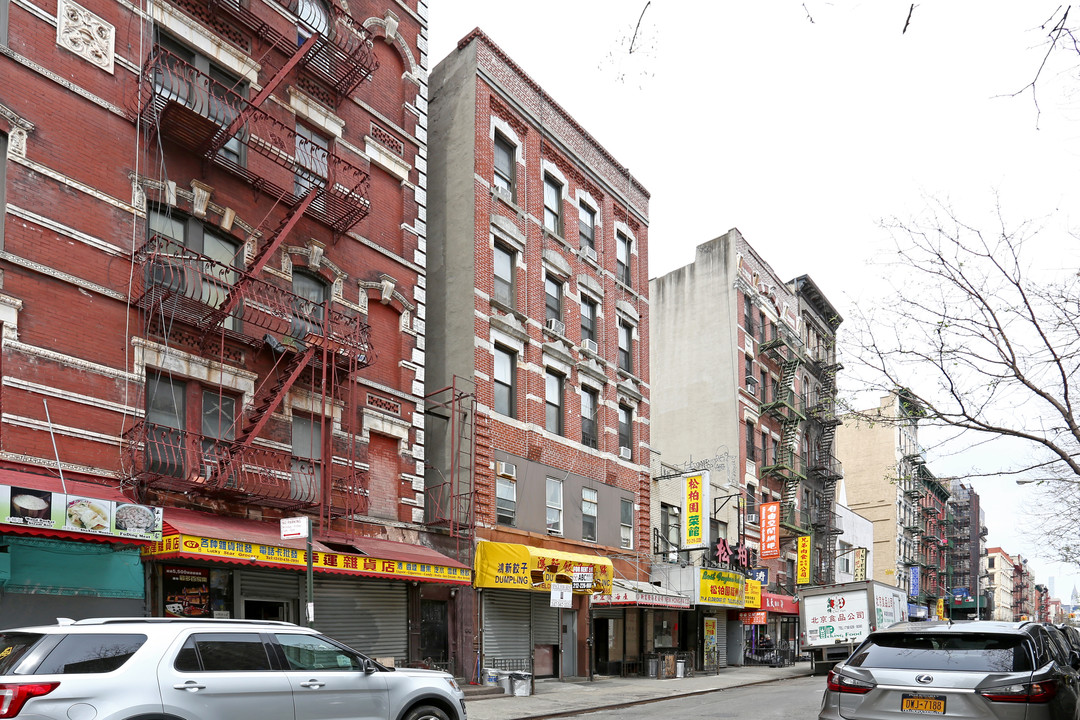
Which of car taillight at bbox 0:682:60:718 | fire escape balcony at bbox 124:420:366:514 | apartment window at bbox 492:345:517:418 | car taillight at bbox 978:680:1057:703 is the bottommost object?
car taillight at bbox 978:680:1057:703

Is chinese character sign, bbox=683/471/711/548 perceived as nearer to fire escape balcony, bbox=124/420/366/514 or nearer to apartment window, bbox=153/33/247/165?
fire escape balcony, bbox=124/420/366/514

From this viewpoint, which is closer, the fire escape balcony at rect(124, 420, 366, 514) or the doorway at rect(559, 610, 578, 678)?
the fire escape balcony at rect(124, 420, 366, 514)

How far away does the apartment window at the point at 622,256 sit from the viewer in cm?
3216

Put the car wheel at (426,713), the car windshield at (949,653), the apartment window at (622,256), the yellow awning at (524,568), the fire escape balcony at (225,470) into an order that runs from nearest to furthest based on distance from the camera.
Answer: the car windshield at (949,653) < the car wheel at (426,713) < the fire escape balcony at (225,470) < the yellow awning at (524,568) < the apartment window at (622,256)

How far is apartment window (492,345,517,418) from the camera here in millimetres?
25078

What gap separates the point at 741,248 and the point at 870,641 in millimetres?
35144

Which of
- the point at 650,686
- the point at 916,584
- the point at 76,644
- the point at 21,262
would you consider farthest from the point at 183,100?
the point at 916,584

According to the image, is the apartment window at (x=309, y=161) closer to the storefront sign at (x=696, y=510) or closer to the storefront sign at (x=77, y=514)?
the storefront sign at (x=77, y=514)

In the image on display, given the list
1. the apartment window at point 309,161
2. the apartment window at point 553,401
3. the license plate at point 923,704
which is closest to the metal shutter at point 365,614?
the apartment window at point 553,401

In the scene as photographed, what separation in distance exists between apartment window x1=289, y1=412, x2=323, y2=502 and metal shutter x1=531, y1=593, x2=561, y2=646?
866 cm

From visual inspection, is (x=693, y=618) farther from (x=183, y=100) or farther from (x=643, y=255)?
(x=183, y=100)

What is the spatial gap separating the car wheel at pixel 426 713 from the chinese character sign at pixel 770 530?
3135 centimetres

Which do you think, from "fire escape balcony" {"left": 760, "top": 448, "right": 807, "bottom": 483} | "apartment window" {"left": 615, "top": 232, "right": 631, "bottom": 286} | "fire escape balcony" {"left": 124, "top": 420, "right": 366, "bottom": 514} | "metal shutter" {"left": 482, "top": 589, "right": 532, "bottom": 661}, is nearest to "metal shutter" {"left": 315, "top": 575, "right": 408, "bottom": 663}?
"fire escape balcony" {"left": 124, "top": 420, "right": 366, "bottom": 514}

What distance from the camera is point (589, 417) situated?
29078 millimetres
